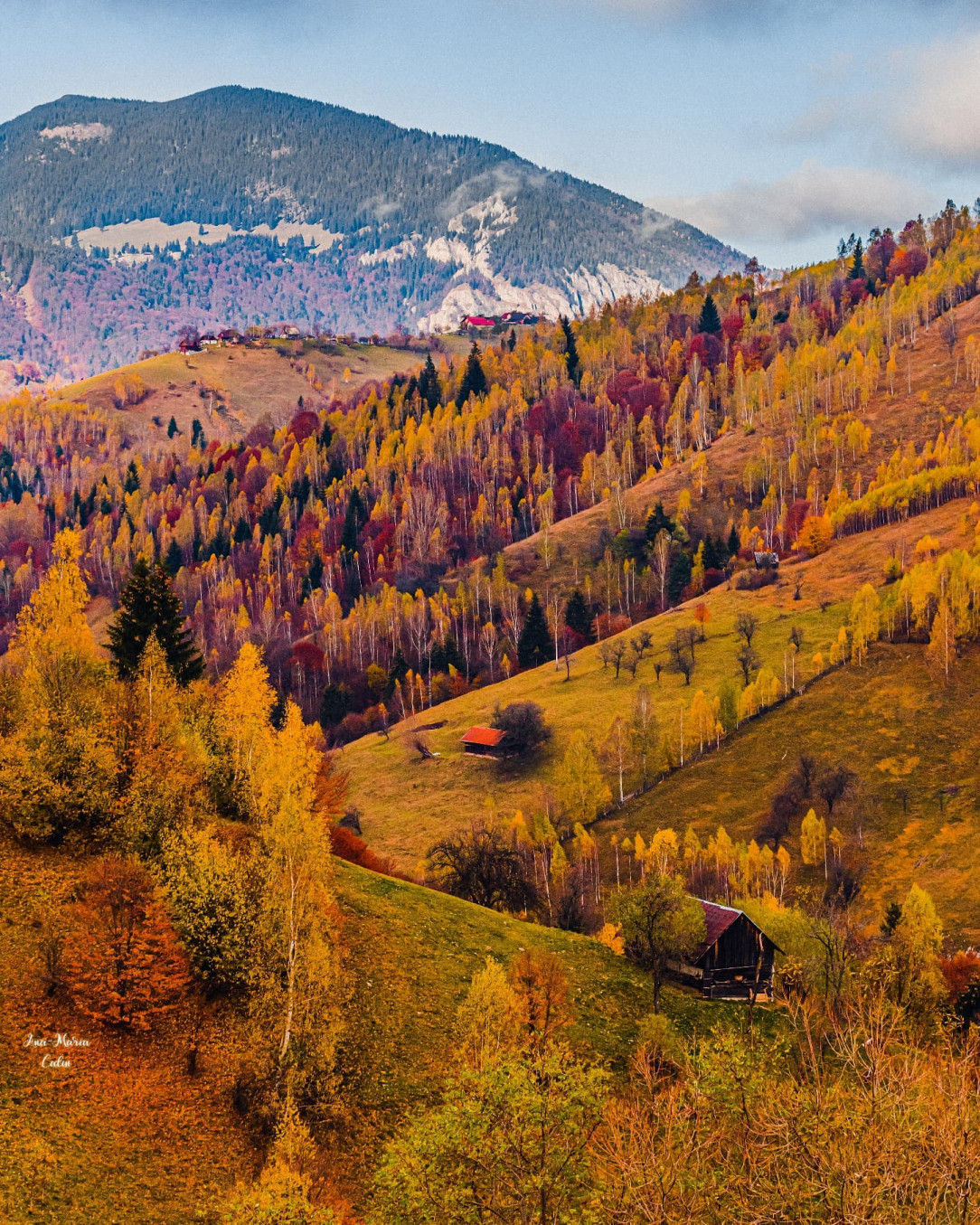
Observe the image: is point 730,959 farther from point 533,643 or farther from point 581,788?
point 533,643

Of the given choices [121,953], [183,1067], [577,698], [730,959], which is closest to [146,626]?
[121,953]

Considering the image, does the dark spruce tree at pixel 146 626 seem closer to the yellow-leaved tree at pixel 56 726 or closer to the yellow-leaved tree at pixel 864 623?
the yellow-leaved tree at pixel 56 726

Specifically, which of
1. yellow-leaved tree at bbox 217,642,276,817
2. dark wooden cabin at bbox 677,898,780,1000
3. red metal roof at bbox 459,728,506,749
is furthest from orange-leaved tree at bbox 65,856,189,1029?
red metal roof at bbox 459,728,506,749

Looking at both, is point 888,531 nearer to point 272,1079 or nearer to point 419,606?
point 419,606

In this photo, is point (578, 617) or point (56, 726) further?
point (578, 617)

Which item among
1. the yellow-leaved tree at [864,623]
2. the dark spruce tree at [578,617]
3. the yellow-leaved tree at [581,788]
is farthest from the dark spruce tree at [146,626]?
the dark spruce tree at [578,617]

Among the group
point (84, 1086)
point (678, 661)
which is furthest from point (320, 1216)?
point (678, 661)

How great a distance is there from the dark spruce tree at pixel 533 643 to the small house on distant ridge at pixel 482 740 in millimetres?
34576

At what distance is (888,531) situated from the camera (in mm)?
181250

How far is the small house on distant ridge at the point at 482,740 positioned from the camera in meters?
142

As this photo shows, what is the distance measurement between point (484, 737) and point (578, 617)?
4847cm

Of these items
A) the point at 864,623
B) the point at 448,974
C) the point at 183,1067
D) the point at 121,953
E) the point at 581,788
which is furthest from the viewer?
the point at 864,623

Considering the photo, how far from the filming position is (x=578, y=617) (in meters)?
186

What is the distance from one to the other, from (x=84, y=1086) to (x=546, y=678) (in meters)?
131
